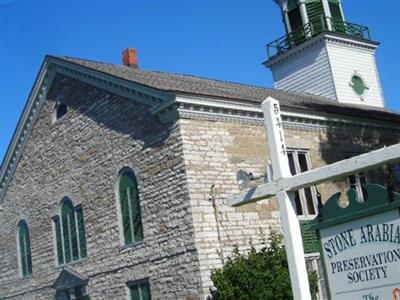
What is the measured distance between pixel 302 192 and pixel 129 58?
10261mm

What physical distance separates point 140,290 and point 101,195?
11.2ft

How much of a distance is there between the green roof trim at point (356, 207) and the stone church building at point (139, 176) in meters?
9.17

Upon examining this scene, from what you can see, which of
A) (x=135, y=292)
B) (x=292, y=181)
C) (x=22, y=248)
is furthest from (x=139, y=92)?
(x=292, y=181)

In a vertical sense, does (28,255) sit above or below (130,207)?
below

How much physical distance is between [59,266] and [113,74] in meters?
7.03

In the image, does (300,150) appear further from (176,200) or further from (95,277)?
(95,277)

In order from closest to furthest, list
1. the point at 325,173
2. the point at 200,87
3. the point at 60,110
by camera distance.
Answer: the point at 325,173
the point at 200,87
the point at 60,110

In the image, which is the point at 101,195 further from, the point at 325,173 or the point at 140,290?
the point at 325,173

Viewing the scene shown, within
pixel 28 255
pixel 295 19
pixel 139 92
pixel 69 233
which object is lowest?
pixel 28 255

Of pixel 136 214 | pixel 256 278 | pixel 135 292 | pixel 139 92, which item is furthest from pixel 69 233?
pixel 256 278

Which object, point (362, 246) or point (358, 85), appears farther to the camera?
point (358, 85)

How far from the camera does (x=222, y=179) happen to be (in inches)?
642

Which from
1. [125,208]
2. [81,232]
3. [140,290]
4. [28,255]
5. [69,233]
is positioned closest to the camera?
[140,290]

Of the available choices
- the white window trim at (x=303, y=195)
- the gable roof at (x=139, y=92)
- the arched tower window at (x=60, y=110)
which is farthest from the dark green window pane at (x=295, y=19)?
the arched tower window at (x=60, y=110)
